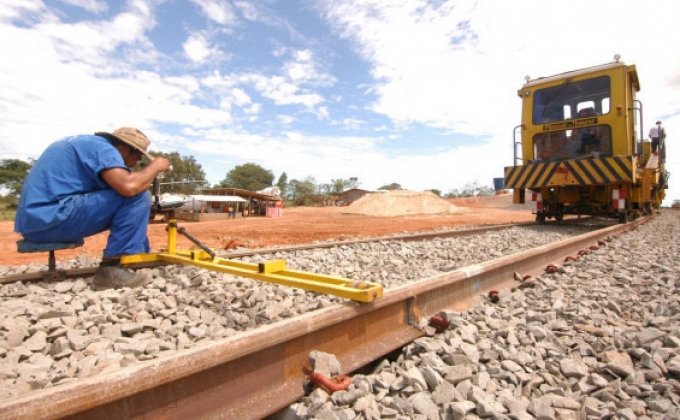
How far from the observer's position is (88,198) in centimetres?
268

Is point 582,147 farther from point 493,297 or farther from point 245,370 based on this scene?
point 245,370

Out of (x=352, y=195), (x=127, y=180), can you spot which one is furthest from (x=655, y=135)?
(x=352, y=195)

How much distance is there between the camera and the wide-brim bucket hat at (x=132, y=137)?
2.99 meters

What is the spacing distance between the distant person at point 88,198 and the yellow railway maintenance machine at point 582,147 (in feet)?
25.7

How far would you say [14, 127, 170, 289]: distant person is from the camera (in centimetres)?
261

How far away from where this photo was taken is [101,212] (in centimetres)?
275

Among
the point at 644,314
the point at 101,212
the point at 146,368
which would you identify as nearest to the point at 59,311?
the point at 101,212

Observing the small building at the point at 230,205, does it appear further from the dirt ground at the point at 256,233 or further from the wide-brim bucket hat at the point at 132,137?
the wide-brim bucket hat at the point at 132,137

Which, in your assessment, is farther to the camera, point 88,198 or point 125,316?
point 88,198

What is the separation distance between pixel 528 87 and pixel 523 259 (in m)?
6.71

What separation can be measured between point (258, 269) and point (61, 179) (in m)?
1.48

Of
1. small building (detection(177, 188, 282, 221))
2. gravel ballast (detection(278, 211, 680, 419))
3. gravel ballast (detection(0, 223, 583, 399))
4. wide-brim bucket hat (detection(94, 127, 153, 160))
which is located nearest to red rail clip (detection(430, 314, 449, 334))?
gravel ballast (detection(278, 211, 680, 419))

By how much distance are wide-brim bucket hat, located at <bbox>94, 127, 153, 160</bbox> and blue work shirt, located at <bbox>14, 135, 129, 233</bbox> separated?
174 mm

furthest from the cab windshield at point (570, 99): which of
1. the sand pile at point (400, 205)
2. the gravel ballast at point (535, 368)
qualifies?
the sand pile at point (400, 205)
